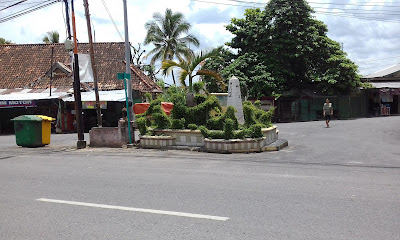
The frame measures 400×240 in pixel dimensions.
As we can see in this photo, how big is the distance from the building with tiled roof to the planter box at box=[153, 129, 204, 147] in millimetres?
13306

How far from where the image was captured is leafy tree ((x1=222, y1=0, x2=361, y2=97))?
2712 cm

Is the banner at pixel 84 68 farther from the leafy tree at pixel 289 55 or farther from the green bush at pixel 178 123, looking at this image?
the leafy tree at pixel 289 55

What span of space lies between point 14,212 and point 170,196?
2335 millimetres

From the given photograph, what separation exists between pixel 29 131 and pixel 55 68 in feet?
45.5

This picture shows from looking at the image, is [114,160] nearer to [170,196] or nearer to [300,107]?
[170,196]

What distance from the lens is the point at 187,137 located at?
1259cm

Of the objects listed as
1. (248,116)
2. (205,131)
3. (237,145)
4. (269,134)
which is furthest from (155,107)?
(269,134)

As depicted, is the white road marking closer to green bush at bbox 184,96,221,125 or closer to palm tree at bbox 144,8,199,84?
green bush at bbox 184,96,221,125

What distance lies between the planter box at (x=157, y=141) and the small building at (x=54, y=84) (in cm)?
1014

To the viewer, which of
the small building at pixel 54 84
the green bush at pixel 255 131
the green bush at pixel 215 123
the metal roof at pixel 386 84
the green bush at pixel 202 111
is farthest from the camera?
the metal roof at pixel 386 84

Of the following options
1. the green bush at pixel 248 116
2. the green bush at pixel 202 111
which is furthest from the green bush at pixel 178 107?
the green bush at pixel 248 116

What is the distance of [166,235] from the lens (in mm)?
4336

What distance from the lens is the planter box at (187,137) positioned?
12.4 metres

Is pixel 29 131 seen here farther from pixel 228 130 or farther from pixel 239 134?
pixel 239 134
